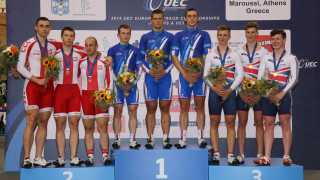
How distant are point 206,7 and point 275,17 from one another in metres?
1.24

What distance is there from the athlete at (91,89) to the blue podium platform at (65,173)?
24 cm

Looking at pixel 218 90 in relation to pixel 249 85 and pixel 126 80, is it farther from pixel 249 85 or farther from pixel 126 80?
pixel 126 80

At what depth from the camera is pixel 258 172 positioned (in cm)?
488

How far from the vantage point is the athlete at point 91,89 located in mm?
5152

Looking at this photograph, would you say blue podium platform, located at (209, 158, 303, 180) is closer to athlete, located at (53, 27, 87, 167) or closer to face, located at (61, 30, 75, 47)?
athlete, located at (53, 27, 87, 167)

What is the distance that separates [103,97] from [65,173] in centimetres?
104

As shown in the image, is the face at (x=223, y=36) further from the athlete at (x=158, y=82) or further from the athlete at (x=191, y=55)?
the athlete at (x=158, y=82)

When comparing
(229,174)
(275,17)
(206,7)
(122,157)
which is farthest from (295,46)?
(122,157)

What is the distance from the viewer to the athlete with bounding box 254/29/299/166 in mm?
5074

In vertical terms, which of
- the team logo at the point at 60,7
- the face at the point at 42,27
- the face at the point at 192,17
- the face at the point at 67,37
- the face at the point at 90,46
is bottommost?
the face at the point at 90,46

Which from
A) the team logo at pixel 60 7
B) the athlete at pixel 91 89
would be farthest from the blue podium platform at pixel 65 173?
the team logo at pixel 60 7

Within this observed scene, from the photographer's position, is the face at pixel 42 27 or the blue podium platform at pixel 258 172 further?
the face at pixel 42 27

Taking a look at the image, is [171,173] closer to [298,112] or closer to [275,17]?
[298,112]

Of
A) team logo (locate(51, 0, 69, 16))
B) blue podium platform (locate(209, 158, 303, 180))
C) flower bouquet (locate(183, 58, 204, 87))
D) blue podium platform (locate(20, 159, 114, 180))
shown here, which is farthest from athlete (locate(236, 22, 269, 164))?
team logo (locate(51, 0, 69, 16))
